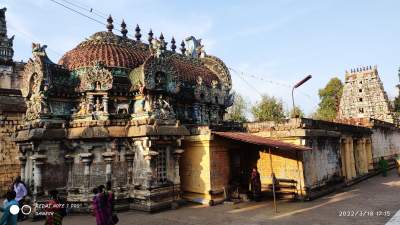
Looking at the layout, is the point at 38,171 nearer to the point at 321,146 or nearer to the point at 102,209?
the point at 102,209

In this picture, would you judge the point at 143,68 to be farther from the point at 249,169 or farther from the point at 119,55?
the point at 249,169

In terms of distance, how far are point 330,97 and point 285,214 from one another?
5211 centimetres

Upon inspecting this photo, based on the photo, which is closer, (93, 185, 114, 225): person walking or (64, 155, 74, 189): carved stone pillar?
(93, 185, 114, 225): person walking

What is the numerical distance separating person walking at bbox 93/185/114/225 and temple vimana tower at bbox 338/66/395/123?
40.5m

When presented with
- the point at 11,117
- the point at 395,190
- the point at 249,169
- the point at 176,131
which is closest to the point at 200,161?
the point at 176,131

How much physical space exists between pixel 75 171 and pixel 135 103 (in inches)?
152

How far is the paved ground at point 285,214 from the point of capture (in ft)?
34.7

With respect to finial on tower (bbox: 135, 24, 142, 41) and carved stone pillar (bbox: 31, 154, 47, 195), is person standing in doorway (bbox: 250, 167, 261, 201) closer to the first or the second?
carved stone pillar (bbox: 31, 154, 47, 195)

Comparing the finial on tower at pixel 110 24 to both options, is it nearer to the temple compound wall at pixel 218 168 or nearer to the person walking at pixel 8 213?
the temple compound wall at pixel 218 168

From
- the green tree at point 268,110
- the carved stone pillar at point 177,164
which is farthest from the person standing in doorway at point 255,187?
the green tree at point 268,110

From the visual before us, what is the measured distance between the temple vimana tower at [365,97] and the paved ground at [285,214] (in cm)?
2988

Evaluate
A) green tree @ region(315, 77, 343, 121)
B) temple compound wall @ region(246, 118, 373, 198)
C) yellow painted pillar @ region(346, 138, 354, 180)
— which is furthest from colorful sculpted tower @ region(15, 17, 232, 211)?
green tree @ region(315, 77, 343, 121)

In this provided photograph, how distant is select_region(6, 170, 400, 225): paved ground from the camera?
1058 centimetres

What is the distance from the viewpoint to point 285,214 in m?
11.6
